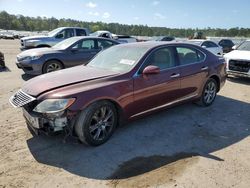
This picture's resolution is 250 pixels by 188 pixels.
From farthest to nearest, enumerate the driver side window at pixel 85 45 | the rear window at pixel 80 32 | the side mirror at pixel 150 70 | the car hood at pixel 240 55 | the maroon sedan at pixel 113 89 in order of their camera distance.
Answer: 1. the rear window at pixel 80 32
2. the driver side window at pixel 85 45
3. the car hood at pixel 240 55
4. the side mirror at pixel 150 70
5. the maroon sedan at pixel 113 89

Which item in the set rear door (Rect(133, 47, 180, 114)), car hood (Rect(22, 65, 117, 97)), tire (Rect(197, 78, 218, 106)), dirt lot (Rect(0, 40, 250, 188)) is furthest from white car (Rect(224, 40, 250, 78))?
car hood (Rect(22, 65, 117, 97))

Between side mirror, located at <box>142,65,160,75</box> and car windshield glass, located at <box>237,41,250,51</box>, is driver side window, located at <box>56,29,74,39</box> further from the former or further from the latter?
side mirror, located at <box>142,65,160,75</box>

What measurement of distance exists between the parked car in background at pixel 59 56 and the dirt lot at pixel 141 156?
3542 mm

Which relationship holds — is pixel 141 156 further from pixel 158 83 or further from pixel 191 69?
pixel 191 69

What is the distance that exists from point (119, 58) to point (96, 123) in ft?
5.07

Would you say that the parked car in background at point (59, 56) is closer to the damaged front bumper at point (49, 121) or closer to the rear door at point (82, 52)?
the rear door at point (82, 52)

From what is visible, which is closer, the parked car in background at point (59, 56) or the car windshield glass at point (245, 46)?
the parked car in background at point (59, 56)

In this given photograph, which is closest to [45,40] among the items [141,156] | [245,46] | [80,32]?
[80,32]

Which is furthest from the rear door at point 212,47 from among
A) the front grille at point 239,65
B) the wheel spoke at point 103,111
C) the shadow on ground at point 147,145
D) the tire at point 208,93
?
the wheel spoke at point 103,111

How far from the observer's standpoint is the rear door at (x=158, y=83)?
464 cm

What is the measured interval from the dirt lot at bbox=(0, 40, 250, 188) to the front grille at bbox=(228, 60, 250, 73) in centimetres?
399

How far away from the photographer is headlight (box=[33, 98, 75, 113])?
3.75m

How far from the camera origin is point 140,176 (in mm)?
3461

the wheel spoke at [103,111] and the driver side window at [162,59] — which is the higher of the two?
the driver side window at [162,59]
